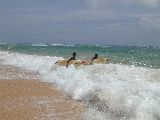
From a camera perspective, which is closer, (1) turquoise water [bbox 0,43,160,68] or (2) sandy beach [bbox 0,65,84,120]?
(2) sandy beach [bbox 0,65,84,120]

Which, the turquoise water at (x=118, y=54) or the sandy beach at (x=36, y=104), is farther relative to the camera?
the turquoise water at (x=118, y=54)

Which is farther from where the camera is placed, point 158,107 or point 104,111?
point 104,111

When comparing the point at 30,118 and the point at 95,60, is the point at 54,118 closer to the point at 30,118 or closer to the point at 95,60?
the point at 30,118

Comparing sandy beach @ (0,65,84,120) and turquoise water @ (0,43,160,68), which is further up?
sandy beach @ (0,65,84,120)

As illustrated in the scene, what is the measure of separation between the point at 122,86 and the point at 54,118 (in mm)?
2914

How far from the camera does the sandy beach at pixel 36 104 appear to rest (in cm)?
910

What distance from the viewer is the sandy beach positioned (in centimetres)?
910

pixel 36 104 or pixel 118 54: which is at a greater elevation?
pixel 36 104

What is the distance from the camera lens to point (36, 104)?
34.7 ft

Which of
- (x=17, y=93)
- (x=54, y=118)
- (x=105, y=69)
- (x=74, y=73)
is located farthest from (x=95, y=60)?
(x=54, y=118)

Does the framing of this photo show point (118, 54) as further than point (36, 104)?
Yes

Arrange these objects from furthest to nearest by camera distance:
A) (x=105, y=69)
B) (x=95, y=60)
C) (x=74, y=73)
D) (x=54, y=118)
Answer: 1. (x=95, y=60)
2. (x=105, y=69)
3. (x=74, y=73)
4. (x=54, y=118)

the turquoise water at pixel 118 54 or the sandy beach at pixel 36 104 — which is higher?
the sandy beach at pixel 36 104

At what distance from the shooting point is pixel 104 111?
9.44m
